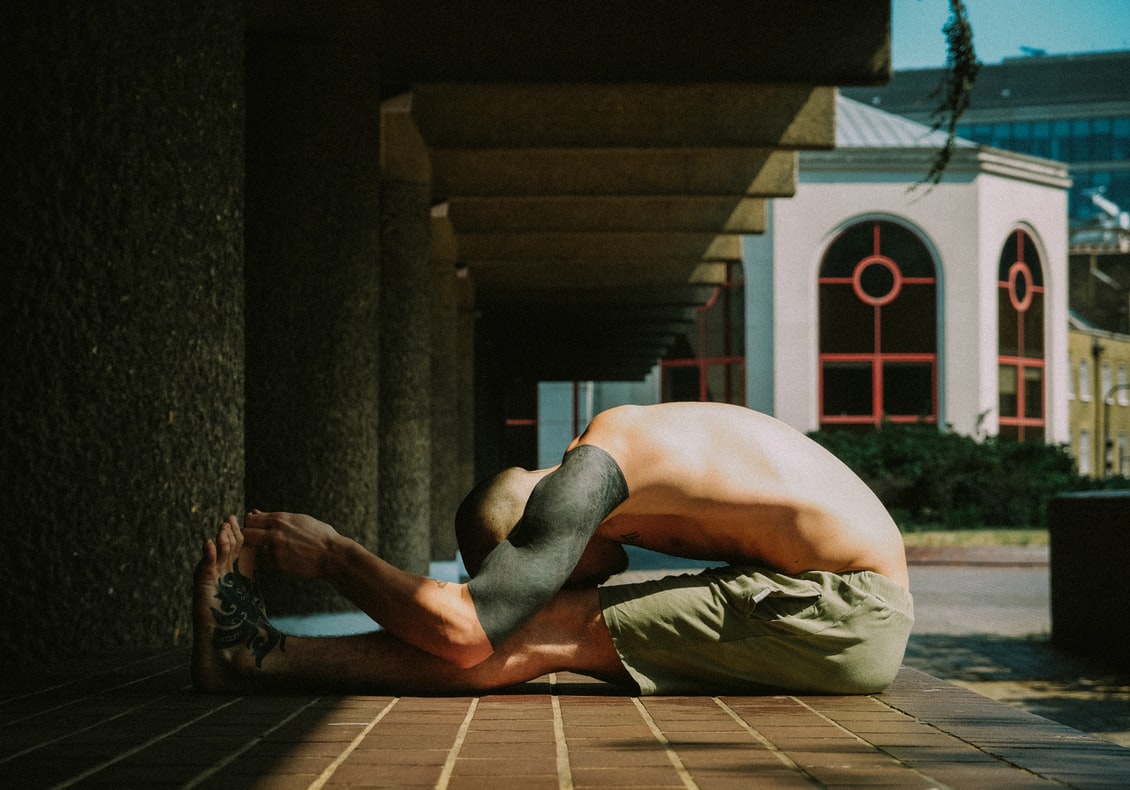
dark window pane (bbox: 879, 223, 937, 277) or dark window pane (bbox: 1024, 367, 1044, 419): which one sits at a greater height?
dark window pane (bbox: 879, 223, 937, 277)

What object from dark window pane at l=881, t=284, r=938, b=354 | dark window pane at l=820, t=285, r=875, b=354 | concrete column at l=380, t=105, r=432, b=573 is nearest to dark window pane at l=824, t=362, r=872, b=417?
dark window pane at l=820, t=285, r=875, b=354

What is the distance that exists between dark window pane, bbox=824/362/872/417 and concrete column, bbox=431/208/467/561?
26.6 metres

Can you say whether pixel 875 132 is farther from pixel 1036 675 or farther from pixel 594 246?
pixel 1036 675

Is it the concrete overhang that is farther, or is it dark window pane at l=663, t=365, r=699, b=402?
dark window pane at l=663, t=365, r=699, b=402

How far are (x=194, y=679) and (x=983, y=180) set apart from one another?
38794 mm

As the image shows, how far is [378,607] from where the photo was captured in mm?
3811

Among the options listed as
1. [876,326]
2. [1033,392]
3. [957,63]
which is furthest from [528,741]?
[1033,392]

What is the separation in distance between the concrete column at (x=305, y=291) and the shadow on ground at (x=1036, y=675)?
3390 millimetres

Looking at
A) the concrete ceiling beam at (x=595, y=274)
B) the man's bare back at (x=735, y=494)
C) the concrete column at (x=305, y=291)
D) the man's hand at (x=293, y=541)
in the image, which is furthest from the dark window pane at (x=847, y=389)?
the man's hand at (x=293, y=541)

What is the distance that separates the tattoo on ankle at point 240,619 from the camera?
3.92 m

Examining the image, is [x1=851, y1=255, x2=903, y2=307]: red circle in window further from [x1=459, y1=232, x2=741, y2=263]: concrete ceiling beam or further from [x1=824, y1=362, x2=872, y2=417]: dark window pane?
[x1=459, y1=232, x2=741, y2=263]: concrete ceiling beam

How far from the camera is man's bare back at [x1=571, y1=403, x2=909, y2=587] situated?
391cm

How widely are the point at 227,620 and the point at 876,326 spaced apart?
38.2 meters

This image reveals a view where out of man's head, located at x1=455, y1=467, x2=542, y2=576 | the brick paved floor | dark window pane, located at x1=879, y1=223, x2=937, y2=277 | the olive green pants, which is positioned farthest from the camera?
dark window pane, located at x1=879, y1=223, x2=937, y2=277
